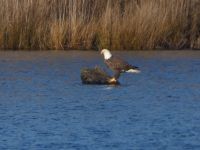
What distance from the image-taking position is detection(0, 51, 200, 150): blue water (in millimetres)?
10289

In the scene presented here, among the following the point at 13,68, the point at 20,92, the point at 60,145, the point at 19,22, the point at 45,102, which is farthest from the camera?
the point at 19,22

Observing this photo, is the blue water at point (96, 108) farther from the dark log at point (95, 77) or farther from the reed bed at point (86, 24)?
the reed bed at point (86, 24)

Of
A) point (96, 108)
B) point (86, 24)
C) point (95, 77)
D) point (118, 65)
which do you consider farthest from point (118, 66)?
point (86, 24)

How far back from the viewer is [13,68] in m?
18.1

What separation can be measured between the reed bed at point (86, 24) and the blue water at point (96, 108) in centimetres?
219

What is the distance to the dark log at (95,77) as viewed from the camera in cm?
1521

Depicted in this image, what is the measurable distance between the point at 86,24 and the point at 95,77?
675 centimetres

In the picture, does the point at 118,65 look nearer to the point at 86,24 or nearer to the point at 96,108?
the point at 96,108

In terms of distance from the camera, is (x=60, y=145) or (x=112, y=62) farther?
(x=112, y=62)

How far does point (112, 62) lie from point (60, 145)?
5.58 m

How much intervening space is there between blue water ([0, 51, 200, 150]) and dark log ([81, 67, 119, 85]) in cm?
17

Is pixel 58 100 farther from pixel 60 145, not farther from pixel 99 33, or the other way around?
pixel 99 33

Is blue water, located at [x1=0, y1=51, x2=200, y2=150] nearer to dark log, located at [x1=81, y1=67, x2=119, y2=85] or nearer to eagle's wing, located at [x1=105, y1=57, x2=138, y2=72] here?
dark log, located at [x1=81, y1=67, x2=119, y2=85]

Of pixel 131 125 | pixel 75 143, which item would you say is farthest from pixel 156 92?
pixel 75 143
